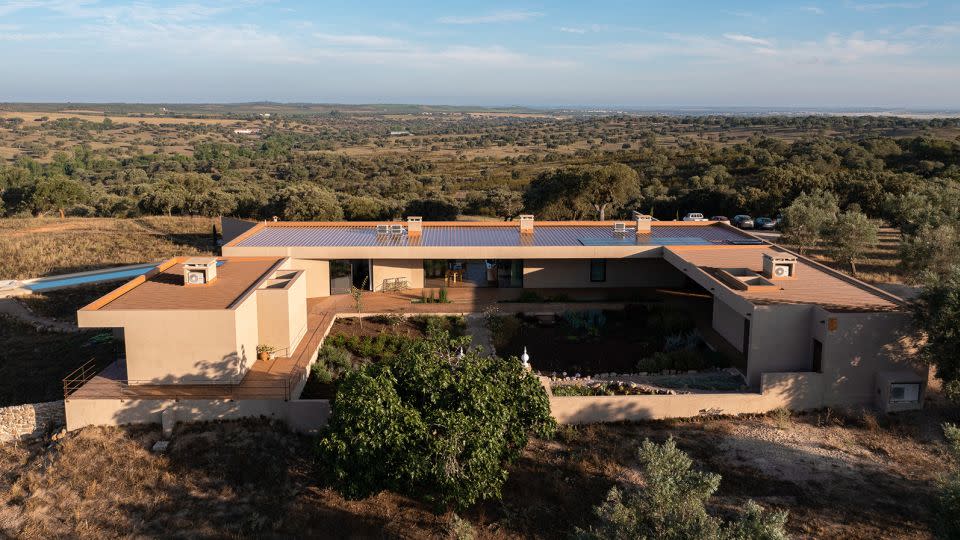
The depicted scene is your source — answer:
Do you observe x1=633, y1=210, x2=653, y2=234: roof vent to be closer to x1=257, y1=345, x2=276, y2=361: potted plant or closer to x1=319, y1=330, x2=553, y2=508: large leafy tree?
x1=257, y1=345, x2=276, y2=361: potted plant

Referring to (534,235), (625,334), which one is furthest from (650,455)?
(534,235)

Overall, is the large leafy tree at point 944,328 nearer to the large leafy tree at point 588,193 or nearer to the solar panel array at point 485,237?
the solar panel array at point 485,237

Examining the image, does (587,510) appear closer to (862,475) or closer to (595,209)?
(862,475)

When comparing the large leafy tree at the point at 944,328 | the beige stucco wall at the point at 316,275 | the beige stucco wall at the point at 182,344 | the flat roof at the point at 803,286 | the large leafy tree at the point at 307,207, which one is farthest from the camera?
the large leafy tree at the point at 307,207

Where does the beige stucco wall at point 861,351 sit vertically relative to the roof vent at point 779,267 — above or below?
below

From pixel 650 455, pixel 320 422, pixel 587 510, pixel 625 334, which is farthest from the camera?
pixel 625 334

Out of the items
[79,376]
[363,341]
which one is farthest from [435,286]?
[79,376]

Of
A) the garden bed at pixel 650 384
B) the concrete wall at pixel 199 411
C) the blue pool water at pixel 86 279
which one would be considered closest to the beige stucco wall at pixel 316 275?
the blue pool water at pixel 86 279
